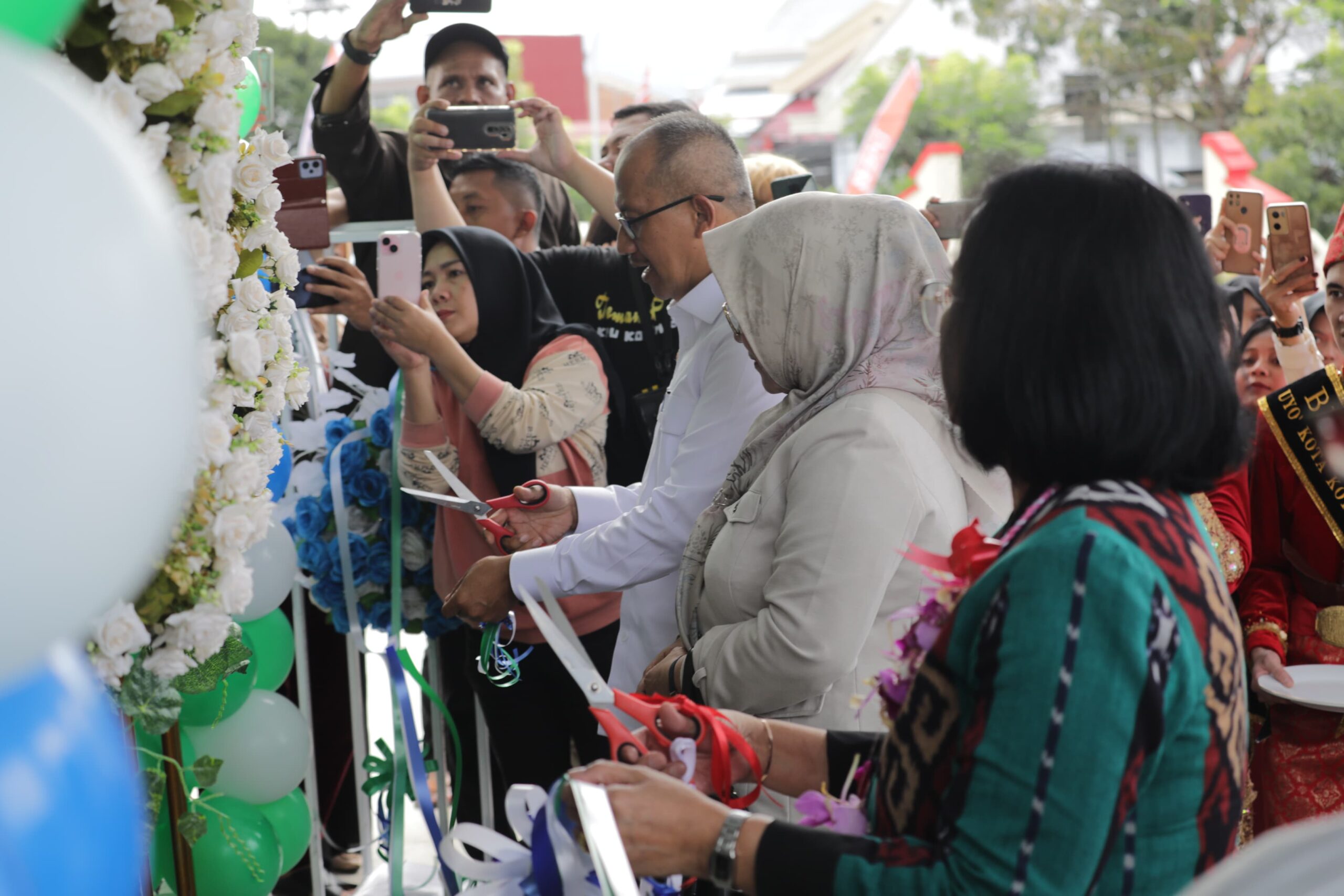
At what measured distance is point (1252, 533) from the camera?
2.64 m

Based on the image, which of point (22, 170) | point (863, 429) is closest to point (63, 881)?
point (22, 170)

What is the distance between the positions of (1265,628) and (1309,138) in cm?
2182

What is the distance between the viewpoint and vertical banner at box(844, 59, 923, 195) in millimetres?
10211

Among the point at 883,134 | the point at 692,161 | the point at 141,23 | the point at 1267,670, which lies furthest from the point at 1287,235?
the point at 883,134

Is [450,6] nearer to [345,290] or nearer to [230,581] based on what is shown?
[345,290]

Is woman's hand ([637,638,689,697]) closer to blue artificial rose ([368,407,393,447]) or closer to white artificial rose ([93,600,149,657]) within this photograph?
white artificial rose ([93,600,149,657])

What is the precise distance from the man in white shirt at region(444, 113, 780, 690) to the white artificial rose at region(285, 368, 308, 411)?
0.56 metres

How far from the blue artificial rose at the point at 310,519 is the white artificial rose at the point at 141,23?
197 cm

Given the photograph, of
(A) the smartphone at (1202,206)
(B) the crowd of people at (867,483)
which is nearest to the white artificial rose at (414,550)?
(B) the crowd of people at (867,483)

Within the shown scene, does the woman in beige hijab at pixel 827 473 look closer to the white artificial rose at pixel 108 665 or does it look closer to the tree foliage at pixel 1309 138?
the white artificial rose at pixel 108 665

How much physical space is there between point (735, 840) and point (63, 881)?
1.96 ft

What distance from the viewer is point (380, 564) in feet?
10.3

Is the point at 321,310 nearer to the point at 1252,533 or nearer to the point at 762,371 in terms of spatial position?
the point at 762,371

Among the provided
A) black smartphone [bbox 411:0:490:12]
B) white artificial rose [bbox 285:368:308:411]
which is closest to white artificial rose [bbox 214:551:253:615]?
white artificial rose [bbox 285:368:308:411]
